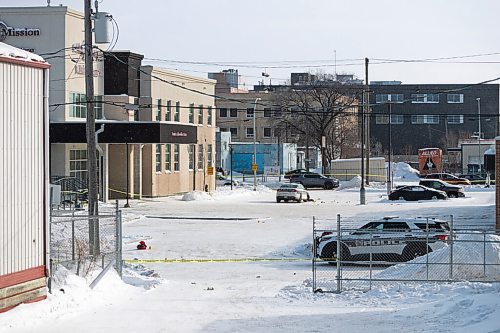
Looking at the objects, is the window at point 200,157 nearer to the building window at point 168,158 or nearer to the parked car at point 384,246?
the building window at point 168,158

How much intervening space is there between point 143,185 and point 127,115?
Answer: 5.41 m

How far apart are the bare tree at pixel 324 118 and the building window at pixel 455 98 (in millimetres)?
21920

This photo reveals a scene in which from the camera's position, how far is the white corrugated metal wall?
1634 cm

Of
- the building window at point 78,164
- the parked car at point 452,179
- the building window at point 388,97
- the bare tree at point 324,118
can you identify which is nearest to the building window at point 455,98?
the building window at point 388,97

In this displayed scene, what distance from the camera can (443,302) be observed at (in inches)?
717

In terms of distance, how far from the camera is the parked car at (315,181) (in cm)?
8281

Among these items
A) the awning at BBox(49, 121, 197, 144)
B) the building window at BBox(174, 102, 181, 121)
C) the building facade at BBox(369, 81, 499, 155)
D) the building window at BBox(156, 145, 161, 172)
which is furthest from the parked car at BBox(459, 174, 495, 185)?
the awning at BBox(49, 121, 197, 144)

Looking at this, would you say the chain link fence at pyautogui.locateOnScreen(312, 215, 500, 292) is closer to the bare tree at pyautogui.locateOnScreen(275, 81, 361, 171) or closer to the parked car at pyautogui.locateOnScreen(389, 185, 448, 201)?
the parked car at pyautogui.locateOnScreen(389, 185, 448, 201)

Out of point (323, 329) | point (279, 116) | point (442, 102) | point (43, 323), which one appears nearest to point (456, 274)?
point (323, 329)

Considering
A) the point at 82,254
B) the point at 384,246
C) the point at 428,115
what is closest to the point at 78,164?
the point at 384,246

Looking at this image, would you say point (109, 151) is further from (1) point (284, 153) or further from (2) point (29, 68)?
(1) point (284, 153)

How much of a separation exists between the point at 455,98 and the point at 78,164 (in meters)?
80.7

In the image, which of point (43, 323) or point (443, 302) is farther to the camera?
point (443, 302)

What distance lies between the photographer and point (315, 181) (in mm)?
83312
